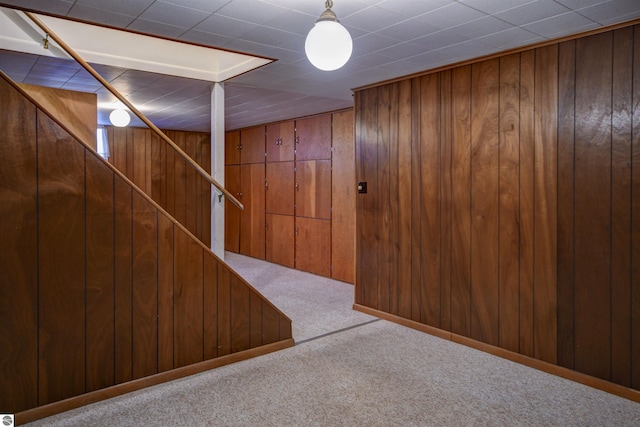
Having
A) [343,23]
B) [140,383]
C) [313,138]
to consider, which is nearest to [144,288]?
[140,383]

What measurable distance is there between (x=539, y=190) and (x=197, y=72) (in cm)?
303

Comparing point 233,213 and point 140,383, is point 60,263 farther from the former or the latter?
point 233,213

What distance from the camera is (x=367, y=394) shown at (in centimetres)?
266

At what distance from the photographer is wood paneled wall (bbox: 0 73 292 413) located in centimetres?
228

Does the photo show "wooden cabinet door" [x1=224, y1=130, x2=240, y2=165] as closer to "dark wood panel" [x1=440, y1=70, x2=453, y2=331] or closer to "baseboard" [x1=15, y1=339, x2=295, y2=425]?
"dark wood panel" [x1=440, y1=70, x2=453, y2=331]

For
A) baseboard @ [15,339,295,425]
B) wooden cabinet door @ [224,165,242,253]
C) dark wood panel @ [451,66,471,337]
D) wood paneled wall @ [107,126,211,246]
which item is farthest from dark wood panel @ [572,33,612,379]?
wood paneled wall @ [107,126,211,246]

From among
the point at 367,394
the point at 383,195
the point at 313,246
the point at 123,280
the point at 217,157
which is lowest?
the point at 367,394

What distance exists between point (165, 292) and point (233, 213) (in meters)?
5.37

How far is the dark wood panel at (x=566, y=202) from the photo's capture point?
2.85 metres

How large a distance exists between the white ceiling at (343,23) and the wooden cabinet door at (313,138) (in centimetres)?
174

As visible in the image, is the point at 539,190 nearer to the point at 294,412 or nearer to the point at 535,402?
the point at 535,402

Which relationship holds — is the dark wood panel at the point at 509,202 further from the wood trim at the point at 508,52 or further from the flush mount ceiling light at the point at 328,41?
the flush mount ceiling light at the point at 328,41

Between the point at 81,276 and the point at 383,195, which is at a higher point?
the point at 383,195

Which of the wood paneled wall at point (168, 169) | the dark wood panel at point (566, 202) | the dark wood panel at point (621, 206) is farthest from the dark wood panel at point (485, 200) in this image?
the wood paneled wall at point (168, 169)
